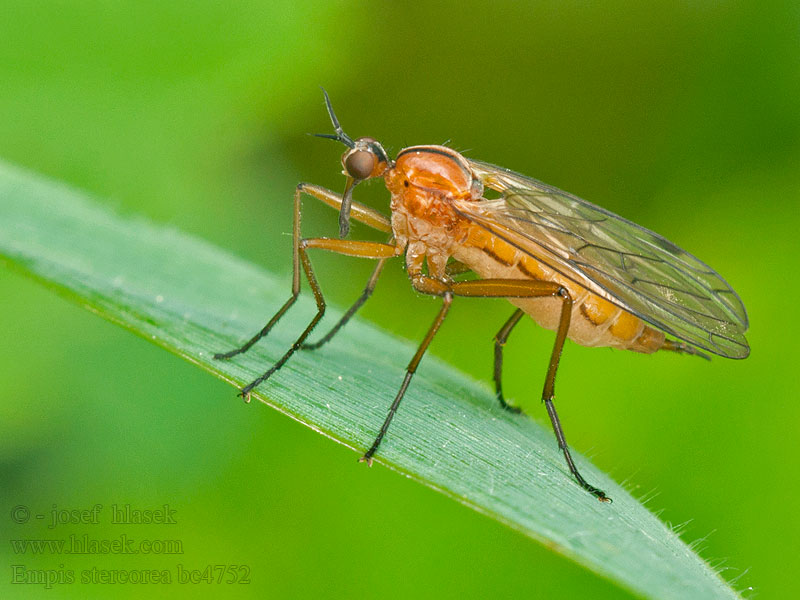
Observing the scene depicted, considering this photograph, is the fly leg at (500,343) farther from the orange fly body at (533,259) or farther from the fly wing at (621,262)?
the fly wing at (621,262)

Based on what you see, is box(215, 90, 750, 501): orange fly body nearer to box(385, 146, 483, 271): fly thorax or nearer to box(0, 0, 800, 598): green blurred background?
box(385, 146, 483, 271): fly thorax

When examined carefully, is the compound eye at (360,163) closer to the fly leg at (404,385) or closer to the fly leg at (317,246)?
the fly leg at (317,246)

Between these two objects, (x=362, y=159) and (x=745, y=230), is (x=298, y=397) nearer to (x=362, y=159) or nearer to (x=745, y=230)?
(x=362, y=159)

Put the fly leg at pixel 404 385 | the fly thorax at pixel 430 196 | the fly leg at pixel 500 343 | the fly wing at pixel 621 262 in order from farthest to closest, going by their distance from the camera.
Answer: the fly leg at pixel 500 343 < the fly thorax at pixel 430 196 < the fly wing at pixel 621 262 < the fly leg at pixel 404 385

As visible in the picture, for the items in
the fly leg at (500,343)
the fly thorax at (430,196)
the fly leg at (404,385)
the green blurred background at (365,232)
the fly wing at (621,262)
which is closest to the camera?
the fly leg at (404,385)

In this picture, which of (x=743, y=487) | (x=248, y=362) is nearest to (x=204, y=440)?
(x=248, y=362)

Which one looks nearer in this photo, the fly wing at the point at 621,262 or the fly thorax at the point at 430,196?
the fly wing at the point at 621,262

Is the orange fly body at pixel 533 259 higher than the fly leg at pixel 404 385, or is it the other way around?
the orange fly body at pixel 533 259

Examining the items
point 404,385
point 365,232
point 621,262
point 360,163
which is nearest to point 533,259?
point 621,262

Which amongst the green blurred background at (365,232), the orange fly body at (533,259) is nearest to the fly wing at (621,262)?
the orange fly body at (533,259)
